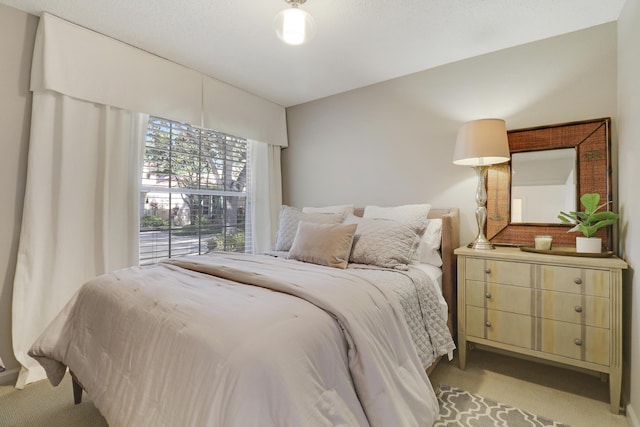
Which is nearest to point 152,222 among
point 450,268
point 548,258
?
point 450,268

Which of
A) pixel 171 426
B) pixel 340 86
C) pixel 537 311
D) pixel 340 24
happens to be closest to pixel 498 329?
pixel 537 311

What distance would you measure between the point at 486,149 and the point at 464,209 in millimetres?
618

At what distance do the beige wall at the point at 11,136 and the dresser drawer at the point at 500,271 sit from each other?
303 centimetres

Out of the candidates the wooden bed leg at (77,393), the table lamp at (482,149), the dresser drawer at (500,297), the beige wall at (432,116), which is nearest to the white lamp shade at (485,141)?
the table lamp at (482,149)

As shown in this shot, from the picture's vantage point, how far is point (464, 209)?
103 inches

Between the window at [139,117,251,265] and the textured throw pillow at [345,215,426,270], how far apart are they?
169cm

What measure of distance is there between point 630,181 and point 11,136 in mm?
3737

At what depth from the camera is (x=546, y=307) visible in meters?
1.90

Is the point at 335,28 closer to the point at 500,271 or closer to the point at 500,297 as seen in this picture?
the point at 500,271

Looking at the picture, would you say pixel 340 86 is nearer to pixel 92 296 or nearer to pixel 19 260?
pixel 92 296

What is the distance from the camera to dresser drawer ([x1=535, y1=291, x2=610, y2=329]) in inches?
68.3

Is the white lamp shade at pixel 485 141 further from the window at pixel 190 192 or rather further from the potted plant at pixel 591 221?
the window at pixel 190 192

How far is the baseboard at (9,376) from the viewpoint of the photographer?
201 cm

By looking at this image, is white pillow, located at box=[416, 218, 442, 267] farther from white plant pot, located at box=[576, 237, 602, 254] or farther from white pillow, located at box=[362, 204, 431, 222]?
white plant pot, located at box=[576, 237, 602, 254]
